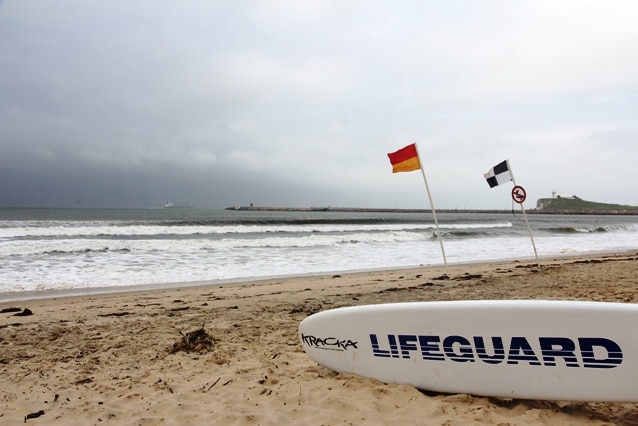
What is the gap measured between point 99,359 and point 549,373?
357cm

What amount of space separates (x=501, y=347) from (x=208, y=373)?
218 centimetres

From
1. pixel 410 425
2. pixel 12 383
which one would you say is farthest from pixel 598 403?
pixel 12 383

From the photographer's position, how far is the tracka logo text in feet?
9.78

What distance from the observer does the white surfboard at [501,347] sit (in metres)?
2.30

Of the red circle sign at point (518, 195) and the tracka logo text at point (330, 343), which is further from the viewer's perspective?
the red circle sign at point (518, 195)

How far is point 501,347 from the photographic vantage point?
2.50 m

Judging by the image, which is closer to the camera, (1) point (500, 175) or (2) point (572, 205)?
(1) point (500, 175)

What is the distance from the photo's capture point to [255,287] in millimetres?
7633

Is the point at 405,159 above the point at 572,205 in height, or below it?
above

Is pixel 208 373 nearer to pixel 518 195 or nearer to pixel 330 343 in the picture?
pixel 330 343

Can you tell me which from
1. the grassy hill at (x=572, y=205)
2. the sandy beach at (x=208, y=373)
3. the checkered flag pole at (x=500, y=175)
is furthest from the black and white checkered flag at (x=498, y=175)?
the grassy hill at (x=572, y=205)

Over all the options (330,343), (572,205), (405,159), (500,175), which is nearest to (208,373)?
(330,343)

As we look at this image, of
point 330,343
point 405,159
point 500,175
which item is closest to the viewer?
point 330,343

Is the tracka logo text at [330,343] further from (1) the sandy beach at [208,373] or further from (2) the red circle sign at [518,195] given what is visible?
(2) the red circle sign at [518,195]
